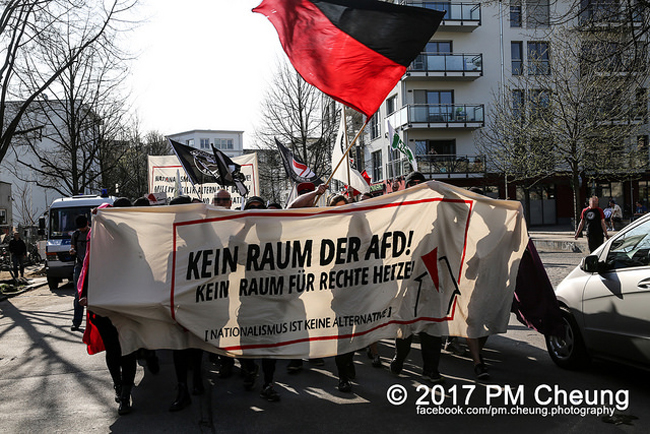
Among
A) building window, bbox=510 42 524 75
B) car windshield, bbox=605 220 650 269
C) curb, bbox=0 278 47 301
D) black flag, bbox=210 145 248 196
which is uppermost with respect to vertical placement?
building window, bbox=510 42 524 75

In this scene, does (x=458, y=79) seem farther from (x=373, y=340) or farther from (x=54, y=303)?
(x=373, y=340)

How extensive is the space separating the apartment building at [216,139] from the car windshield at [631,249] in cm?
10148

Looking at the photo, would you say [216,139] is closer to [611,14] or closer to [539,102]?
[539,102]

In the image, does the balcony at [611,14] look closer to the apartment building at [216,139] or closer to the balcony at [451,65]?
the balcony at [451,65]

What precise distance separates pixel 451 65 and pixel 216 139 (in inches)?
2906

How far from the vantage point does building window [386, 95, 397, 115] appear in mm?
43875

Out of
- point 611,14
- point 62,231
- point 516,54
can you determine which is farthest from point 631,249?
point 516,54

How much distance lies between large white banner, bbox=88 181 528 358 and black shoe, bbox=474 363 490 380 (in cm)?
52

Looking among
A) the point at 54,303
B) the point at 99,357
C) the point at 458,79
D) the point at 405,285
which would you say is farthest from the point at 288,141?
the point at 405,285

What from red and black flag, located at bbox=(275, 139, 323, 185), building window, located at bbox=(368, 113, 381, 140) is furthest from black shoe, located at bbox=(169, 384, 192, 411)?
building window, located at bbox=(368, 113, 381, 140)

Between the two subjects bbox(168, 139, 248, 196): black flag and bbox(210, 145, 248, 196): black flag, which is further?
bbox(168, 139, 248, 196): black flag

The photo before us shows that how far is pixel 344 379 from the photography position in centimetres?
570

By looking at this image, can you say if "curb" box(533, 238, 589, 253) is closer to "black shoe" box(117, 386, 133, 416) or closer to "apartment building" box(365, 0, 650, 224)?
"apartment building" box(365, 0, 650, 224)

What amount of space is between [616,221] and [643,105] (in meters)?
7.54
